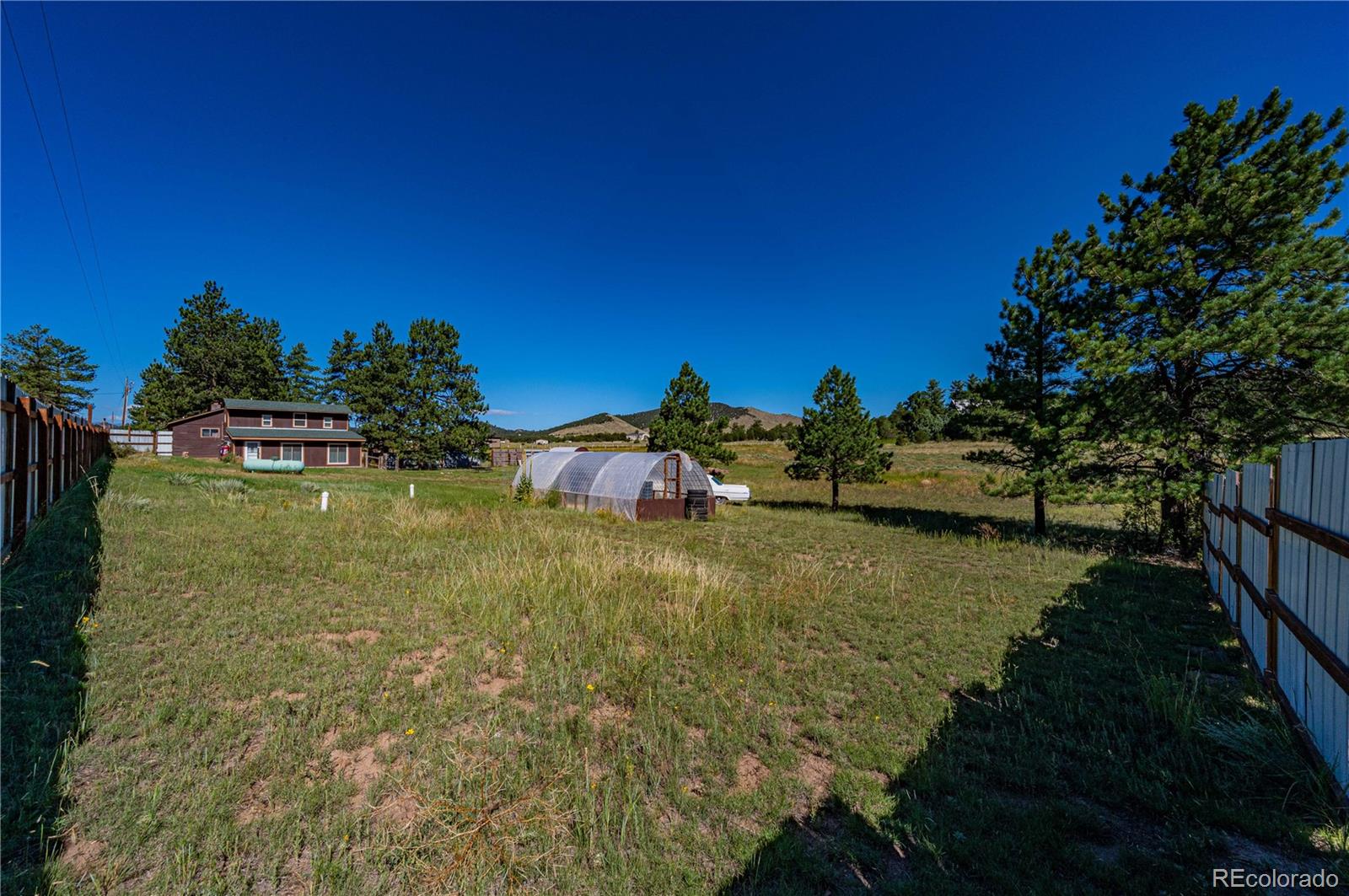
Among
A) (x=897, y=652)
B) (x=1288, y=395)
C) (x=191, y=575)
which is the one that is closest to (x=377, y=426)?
(x=191, y=575)

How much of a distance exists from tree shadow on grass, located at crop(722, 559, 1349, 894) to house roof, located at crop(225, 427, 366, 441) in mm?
47765

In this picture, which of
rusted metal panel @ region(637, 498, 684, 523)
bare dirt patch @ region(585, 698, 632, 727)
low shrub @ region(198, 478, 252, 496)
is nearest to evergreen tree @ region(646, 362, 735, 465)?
rusted metal panel @ region(637, 498, 684, 523)

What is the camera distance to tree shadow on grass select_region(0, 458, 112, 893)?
265 cm

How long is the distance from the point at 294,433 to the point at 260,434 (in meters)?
2.15

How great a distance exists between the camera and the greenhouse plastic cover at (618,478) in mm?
18000

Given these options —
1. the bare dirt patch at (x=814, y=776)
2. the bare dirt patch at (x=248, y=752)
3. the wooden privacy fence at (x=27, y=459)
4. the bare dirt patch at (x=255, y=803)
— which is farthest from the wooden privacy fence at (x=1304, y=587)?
the wooden privacy fence at (x=27, y=459)

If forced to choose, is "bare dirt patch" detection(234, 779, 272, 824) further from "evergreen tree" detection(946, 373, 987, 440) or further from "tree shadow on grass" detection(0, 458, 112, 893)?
"evergreen tree" detection(946, 373, 987, 440)

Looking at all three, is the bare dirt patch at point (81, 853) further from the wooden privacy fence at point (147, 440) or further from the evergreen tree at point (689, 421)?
the wooden privacy fence at point (147, 440)

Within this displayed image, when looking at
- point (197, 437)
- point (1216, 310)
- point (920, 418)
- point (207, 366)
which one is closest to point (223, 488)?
point (1216, 310)

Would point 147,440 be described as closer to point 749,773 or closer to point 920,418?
point 749,773

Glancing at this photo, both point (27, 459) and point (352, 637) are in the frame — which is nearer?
point (352, 637)

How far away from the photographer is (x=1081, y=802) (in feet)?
10.9

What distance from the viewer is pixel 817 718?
440 centimetres

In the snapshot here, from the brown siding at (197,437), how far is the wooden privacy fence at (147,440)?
0.65 meters
